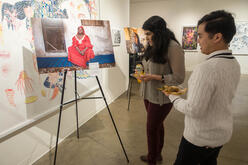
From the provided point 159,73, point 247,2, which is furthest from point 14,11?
Answer: point 247,2

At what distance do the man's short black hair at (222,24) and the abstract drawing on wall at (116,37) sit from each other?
2822mm

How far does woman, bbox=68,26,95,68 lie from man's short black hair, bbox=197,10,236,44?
45.2 inches

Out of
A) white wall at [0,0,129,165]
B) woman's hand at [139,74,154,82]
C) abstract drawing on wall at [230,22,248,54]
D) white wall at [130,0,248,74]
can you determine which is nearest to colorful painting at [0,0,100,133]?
white wall at [0,0,129,165]

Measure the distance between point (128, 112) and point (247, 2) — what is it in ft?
20.2

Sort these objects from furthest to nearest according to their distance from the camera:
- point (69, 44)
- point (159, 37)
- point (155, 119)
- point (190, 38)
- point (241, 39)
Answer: point (190, 38) → point (241, 39) → point (69, 44) → point (155, 119) → point (159, 37)

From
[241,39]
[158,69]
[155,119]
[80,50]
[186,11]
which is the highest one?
[186,11]

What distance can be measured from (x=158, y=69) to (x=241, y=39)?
662cm

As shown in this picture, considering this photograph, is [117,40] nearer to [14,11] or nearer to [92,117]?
[92,117]

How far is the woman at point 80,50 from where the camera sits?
62.7 inches

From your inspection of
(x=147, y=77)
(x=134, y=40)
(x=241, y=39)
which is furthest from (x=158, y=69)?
(x=241, y=39)

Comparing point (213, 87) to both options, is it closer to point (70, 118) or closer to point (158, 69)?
point (158, 69)

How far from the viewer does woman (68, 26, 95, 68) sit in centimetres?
159

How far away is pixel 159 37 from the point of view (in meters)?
1.35

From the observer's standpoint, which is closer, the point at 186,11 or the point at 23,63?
the point at 23,63
